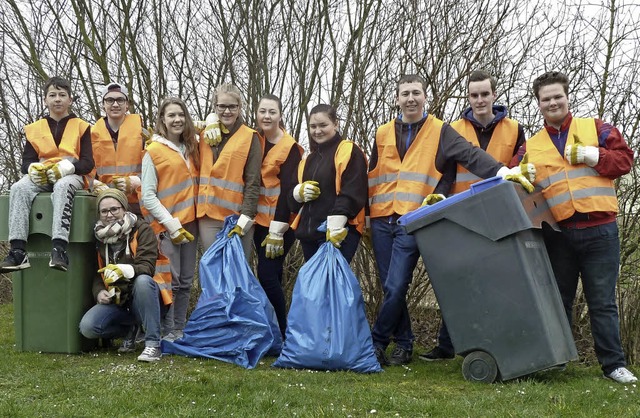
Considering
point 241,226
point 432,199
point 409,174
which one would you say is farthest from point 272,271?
point 432,199

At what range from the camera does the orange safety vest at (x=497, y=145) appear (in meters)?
4.23

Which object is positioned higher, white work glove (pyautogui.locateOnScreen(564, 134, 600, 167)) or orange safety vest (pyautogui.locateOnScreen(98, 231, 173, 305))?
white work glove (pyautogui.locateOnScreen(564, 134, 600, 167))

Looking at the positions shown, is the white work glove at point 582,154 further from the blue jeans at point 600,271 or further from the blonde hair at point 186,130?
the blonde hair at point 186,130

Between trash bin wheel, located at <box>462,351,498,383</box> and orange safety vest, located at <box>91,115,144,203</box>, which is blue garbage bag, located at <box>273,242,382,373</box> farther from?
orange safety vest, located at <box>91,115,144,203</box>

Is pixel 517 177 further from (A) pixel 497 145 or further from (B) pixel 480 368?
(B) pixel 480 368

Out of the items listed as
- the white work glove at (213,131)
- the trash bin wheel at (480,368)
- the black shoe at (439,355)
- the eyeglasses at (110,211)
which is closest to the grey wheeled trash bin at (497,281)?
the trash bin wheel at (480,368)

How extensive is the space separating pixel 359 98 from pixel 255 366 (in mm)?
2360

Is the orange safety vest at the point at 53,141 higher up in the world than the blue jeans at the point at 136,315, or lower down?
higher up

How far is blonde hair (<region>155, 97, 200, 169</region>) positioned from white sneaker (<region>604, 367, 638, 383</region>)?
2926mm

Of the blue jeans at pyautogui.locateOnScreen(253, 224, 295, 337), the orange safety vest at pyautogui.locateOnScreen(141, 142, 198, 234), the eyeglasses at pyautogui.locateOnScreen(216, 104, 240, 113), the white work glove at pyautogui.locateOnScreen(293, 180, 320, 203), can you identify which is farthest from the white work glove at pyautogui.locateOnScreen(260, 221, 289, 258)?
the eyeglasses at pyautogui.locateOnScreen(216, 104, 240, 113)

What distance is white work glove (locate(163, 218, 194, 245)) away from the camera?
4.52 m

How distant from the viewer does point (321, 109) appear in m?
4.43

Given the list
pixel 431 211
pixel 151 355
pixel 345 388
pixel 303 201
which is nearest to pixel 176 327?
pixel 151 355

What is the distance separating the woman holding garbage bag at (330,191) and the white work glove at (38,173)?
5.34 ft
